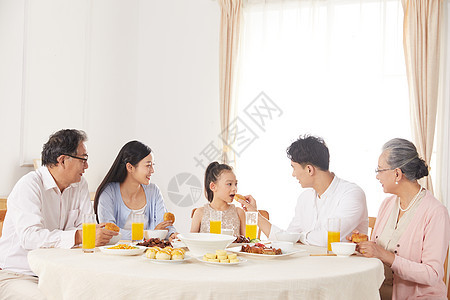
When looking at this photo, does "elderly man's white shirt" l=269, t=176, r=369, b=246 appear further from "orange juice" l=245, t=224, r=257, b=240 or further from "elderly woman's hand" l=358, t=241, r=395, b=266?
"elderly woman's hand" l=358, t=241, r=395, b=266

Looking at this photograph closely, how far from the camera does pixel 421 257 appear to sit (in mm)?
2283

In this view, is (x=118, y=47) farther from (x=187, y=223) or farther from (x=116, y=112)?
(x=187, y=223)

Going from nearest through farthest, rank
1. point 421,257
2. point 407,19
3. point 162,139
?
point 421,257 < point 407,19 < point 162,139

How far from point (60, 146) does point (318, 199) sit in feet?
4.63

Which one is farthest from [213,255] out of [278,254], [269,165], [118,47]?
[118,47]

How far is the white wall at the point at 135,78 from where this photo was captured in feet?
14.4

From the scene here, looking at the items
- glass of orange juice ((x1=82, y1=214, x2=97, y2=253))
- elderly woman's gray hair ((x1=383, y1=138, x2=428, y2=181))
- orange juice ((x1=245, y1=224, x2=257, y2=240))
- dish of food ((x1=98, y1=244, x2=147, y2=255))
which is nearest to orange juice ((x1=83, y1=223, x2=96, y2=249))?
glass of orange juice ((x1=82, y1=214, x2=97, y2=253))

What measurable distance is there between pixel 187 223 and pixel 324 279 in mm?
3684

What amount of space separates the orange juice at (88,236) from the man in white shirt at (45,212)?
9 centimetres

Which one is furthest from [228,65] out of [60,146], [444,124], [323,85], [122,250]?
[122,250]

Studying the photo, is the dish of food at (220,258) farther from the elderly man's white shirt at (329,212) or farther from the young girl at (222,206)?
the young girl at (222,206)

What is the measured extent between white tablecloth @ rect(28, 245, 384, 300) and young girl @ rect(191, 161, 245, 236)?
1196 mm

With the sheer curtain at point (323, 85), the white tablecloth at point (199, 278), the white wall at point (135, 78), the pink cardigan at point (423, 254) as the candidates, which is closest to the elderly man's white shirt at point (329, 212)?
the pink cardigan at point (423, 254)

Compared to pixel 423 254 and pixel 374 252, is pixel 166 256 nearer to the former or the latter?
pixel 374 252
